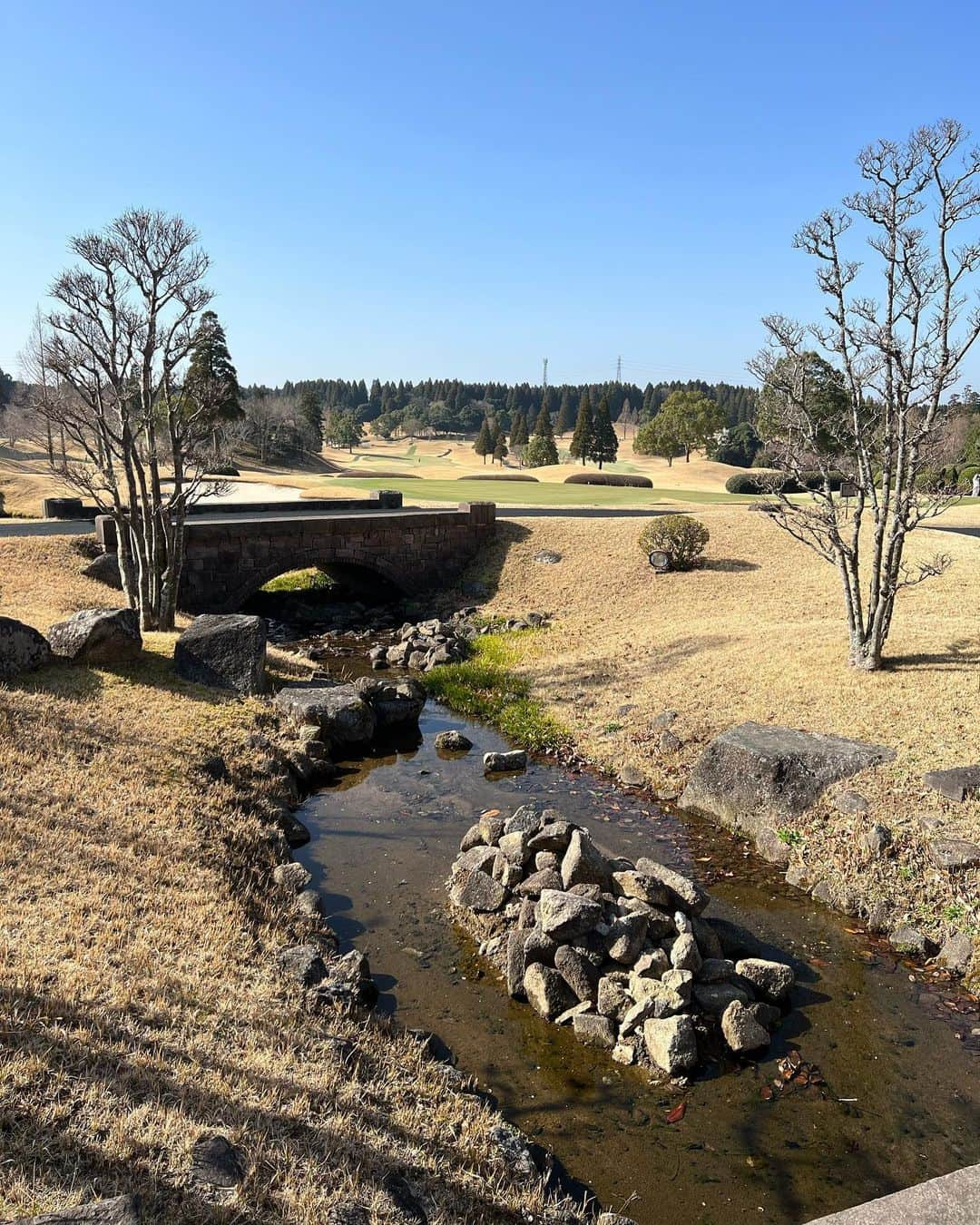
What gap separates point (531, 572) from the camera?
2758cm

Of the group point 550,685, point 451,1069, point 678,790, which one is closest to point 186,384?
point 550,685

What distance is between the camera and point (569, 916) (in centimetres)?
865

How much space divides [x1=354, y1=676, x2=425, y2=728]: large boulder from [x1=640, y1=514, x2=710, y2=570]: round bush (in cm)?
1057

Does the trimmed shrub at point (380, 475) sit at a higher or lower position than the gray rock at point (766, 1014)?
higher

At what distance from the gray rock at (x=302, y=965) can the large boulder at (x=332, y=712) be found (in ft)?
24.9

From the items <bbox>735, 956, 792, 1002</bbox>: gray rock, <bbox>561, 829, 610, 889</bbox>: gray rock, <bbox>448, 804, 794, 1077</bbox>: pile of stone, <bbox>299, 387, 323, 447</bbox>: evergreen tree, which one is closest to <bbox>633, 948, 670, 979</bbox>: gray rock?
<bbox>448, 804, 794, 1077</bbox>: pile of stone

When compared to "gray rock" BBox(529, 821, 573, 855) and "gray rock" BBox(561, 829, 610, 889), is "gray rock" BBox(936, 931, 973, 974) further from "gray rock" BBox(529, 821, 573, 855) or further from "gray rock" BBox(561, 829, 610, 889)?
"gray rock" BBox(529, 821, 573, 855)

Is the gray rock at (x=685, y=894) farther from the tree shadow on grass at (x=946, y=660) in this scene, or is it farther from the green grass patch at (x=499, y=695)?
the tree shadow on grass at (x=946, y=660)

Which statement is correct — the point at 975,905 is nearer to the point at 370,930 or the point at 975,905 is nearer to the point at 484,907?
the point at 484,907

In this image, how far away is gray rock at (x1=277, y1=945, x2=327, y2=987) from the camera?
25.0 ft

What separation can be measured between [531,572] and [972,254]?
16284mm

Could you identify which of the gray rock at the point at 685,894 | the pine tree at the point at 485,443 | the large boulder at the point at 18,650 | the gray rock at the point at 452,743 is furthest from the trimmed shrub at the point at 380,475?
the gray rock at the point at 685,894

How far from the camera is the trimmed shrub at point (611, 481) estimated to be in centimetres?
5697

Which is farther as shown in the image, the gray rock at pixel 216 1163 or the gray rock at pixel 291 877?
the gray rock at pixel 291 877
